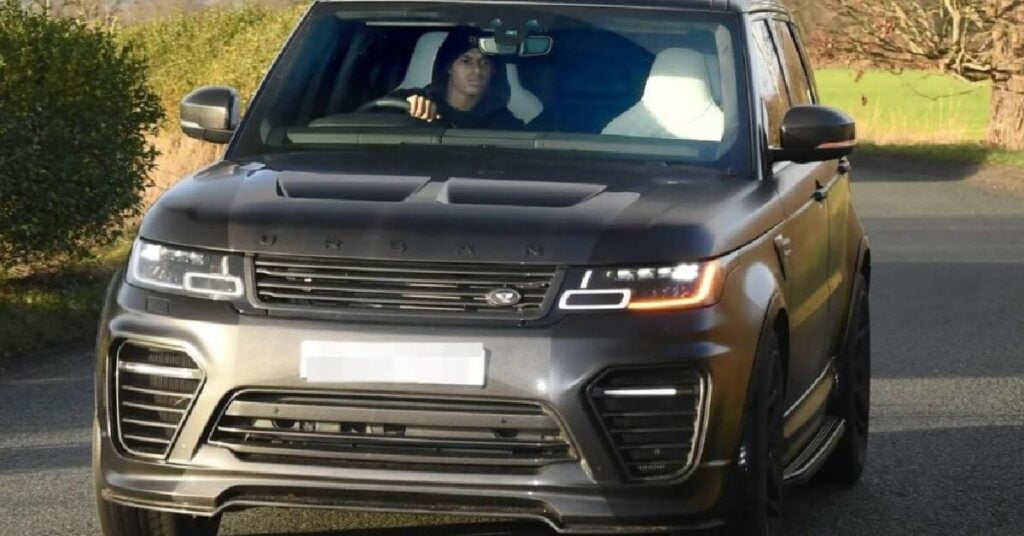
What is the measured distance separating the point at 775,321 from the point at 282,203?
4.69 ft

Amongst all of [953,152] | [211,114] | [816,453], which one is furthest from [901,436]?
[953,152]

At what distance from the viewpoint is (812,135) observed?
22.7 feet

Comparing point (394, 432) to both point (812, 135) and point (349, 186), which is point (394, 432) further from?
point (812, 135)

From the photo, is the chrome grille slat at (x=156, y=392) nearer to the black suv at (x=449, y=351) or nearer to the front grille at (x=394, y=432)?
the black suv at (x=449, y=351)

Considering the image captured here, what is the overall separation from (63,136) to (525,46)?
255 inches

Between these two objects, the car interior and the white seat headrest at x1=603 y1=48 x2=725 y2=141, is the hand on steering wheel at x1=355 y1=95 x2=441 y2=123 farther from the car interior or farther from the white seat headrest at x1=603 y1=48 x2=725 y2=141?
the white seat headrest at x1=603 y1=48 x2=725 y2=141

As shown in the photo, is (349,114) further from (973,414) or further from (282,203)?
(973,414)

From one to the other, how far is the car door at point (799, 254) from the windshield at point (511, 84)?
0.22 meters

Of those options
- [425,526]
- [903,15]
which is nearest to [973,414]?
[425,526]

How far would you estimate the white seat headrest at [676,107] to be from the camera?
22.8 ft

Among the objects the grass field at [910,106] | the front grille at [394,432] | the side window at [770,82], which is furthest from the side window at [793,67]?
the grass field at [910,106]

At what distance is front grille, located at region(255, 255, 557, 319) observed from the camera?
556 centimetres

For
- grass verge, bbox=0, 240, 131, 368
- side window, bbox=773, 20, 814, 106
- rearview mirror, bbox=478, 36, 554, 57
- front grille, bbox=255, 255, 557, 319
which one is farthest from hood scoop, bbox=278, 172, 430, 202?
grass verge, bbox=0, 240, 131, 368

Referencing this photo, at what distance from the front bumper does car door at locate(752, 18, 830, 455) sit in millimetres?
942
